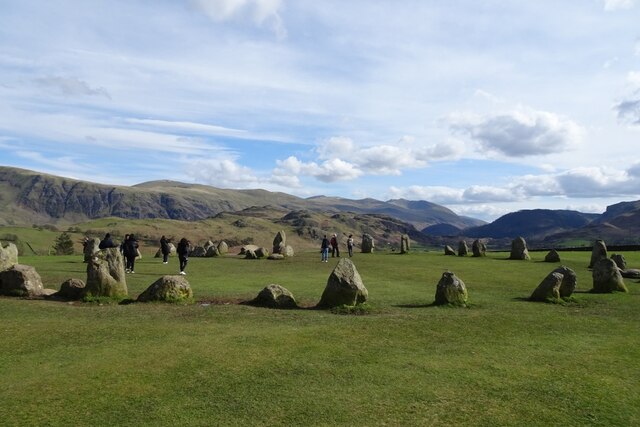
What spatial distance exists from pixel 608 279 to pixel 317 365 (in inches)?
773

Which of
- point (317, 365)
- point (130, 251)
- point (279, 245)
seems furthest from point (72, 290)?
point (279, 245)

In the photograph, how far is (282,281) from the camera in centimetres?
2902

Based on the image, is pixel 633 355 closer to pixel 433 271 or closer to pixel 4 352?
pixel 4 352

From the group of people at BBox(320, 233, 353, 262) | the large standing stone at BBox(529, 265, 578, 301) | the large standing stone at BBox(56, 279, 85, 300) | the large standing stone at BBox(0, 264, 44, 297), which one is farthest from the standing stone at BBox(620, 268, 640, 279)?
the large standing stone at BBox(0, 264, 44, 297)

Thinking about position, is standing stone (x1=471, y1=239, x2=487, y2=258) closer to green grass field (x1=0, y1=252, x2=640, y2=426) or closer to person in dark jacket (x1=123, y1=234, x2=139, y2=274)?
green grass field (x1=0, y1=252, x2=640, y2=426)

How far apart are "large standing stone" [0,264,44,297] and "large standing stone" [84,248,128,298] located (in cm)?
273

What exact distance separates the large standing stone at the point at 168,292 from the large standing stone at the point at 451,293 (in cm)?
1070

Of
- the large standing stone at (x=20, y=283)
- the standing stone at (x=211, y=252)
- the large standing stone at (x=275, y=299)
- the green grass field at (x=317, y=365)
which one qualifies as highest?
the standing stone at (x=211, y=252)

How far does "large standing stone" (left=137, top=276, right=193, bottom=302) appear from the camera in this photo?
2050 cm

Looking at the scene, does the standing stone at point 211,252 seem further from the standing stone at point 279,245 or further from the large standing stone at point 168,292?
the large standing stone at point 168,292

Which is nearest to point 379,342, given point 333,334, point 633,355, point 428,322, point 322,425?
point 333,334

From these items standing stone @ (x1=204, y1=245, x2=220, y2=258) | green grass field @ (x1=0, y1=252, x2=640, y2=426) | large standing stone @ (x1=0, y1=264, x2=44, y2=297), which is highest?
standing stone @ (x1=204, y1=245, x2=220, y2=258)

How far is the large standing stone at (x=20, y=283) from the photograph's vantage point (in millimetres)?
21609

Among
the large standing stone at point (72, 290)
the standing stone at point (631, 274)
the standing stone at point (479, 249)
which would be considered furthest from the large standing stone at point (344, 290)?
the standing stone at point (479, 249)
